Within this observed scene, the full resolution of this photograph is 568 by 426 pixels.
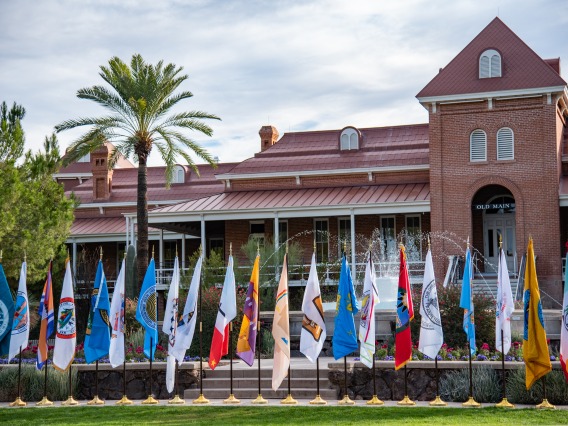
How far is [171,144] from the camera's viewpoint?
33625 mm

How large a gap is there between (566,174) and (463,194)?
409 centimetres

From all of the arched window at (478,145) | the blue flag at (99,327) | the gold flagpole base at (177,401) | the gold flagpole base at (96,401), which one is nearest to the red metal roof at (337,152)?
the arched window at (478,145)

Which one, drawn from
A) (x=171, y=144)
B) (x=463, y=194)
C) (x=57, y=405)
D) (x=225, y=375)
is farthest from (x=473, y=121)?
(x=57, y=405)

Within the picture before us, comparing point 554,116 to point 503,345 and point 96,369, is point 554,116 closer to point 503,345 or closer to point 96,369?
point 503,345

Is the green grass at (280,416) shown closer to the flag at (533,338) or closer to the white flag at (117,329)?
the flag at (533,338)

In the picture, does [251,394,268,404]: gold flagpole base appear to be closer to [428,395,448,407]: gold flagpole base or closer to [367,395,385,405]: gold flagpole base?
[367,395,385,405]: gold flagpole base

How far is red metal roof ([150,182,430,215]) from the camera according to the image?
36.8 m

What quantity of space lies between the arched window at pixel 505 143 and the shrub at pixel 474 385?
17605 mm

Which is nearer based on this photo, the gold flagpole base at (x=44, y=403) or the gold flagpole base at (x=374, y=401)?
the gold flagpole base at (x=374, y=401)

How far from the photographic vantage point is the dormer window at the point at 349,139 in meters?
41.1

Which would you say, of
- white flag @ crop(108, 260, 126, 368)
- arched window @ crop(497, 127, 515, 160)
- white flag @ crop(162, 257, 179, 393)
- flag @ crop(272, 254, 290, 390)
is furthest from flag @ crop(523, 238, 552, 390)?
arched window @ crop(497, 127, 515, 160)

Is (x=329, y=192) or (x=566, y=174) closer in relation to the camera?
(x=566, y=174)

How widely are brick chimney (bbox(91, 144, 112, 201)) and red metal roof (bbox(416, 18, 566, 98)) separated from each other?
63.3 ft

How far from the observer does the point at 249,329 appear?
1905cm
